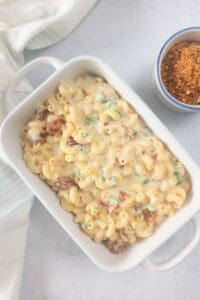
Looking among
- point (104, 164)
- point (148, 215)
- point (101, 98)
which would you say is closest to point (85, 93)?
point (101, 98)

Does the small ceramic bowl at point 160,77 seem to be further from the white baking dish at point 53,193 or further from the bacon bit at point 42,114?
the bacon bit at point 42,114

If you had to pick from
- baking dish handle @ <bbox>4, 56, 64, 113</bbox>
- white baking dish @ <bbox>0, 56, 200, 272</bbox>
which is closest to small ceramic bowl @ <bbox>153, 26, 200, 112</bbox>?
white baking dish @ <bbox>0, 56, 200, 272</bbox>

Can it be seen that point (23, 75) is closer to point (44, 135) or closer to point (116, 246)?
point (44, 135)

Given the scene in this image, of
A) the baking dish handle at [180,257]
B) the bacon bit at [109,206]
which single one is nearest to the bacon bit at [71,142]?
the bacon bit at [109,206]

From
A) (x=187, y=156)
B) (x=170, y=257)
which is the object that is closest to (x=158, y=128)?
(x=187, y=156)

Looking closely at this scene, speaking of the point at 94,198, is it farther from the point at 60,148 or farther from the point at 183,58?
the point at 183,58

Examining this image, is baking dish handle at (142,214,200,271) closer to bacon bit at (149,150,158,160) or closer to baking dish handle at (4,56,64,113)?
bacon bit at (149,150,158,160)
